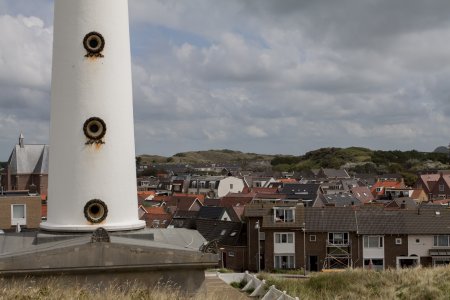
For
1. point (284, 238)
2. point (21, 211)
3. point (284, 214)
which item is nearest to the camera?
point (21, 211)

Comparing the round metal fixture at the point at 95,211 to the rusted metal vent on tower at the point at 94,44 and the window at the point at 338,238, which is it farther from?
the window at the point at 338,238

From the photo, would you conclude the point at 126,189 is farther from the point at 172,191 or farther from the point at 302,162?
the point at 302,162

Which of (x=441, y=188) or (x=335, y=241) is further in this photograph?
(x=441, y=188)

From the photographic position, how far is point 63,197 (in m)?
15.8

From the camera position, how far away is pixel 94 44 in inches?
628

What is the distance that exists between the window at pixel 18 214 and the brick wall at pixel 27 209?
0.18 meters

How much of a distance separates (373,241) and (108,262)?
35.3 m

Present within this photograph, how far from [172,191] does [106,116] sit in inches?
3960

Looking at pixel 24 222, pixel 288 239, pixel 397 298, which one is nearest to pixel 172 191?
pixel 288 239

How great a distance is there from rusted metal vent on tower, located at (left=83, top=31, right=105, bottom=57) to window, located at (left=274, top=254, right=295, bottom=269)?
1282 inches

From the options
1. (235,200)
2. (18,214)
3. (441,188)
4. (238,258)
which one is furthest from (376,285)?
(441,188)

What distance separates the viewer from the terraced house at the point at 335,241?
150ft

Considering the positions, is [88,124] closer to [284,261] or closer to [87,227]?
[87,227]

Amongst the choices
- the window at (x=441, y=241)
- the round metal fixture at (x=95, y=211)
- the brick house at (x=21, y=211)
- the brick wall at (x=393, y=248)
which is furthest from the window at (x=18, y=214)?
the window at (x=441, y=241)
